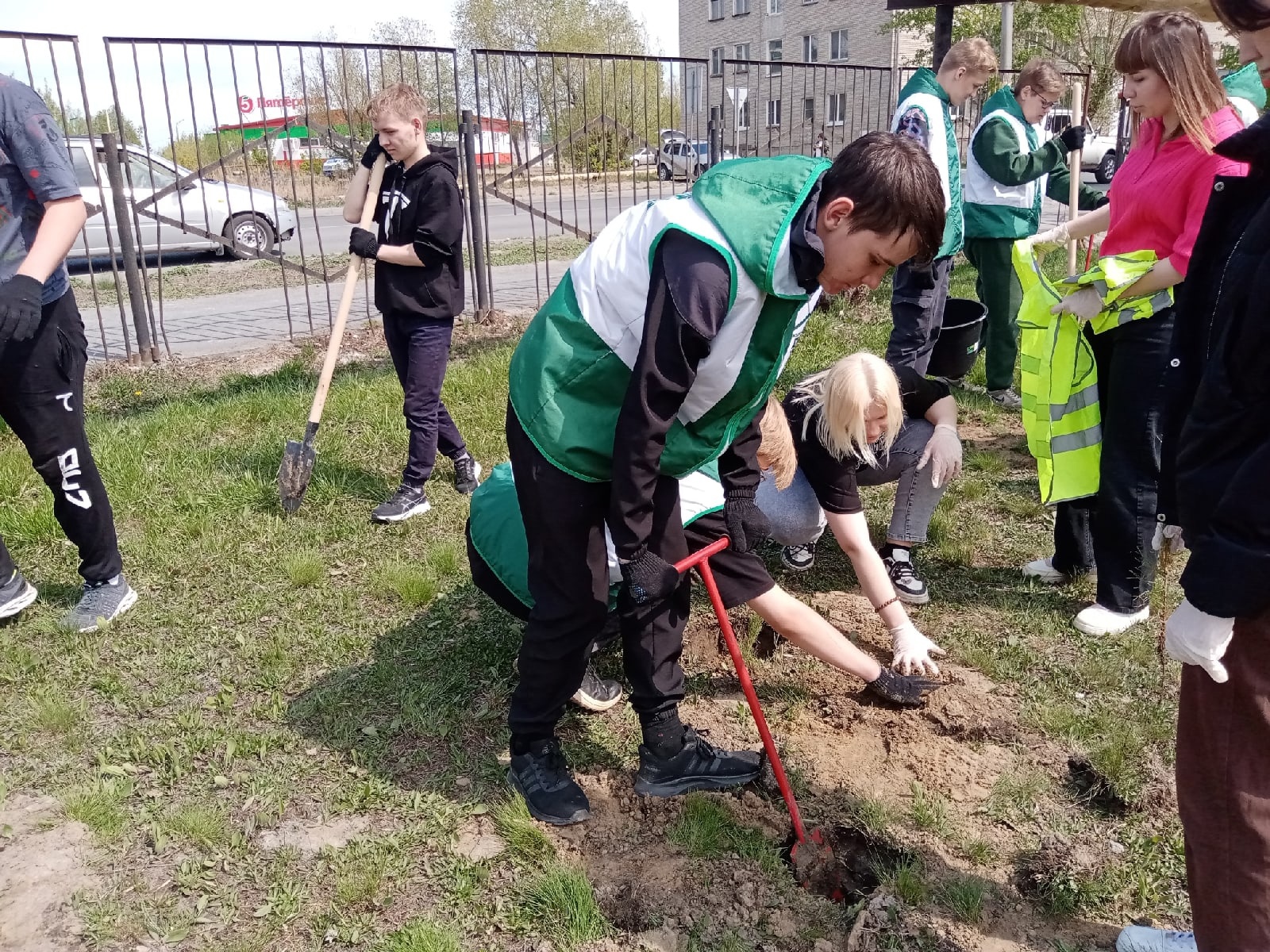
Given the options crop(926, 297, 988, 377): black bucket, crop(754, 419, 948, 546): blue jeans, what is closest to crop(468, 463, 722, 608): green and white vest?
crop(754, 419, 948, 546): blue jeans

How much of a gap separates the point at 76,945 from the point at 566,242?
11.6m

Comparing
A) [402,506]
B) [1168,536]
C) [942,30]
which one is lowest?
[402,506]

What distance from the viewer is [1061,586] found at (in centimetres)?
380

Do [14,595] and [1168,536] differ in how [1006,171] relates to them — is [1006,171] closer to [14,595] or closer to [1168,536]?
[1168,536]

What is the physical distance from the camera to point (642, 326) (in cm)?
210

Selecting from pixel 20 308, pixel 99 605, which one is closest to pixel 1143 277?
pixel 20 308

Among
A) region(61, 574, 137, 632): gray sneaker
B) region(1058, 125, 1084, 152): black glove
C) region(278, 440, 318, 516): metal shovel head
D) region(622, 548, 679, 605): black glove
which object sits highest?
region(1058, 125, 1084, 152): black glove

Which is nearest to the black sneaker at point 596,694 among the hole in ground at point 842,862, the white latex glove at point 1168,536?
the hole in ground at point 842,862

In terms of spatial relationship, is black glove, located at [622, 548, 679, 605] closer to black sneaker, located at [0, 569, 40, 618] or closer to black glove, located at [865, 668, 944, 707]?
black glove, located at [865, 668, 944, 707]

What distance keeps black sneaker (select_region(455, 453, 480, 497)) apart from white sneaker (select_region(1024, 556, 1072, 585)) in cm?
251

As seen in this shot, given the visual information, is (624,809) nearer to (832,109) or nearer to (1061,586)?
(1061,586)

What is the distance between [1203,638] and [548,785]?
5.38 feet

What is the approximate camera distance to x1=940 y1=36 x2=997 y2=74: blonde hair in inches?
196

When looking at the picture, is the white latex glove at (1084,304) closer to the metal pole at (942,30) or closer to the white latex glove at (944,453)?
the white latex glove at (944,453)
